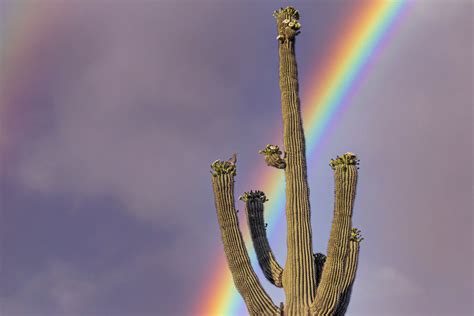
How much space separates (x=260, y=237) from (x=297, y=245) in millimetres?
1378

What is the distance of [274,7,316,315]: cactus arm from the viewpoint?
14.2 meters

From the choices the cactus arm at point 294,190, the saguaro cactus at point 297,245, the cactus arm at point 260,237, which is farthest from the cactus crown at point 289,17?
the cactus arm at point 260,237

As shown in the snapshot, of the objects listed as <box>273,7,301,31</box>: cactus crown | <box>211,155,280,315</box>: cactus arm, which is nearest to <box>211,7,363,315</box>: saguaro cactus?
<box>211,155,280,315</box>: cactus arm

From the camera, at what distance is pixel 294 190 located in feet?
48.9

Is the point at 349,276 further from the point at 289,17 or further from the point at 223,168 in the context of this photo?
the point at 289,17

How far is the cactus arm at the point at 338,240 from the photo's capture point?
13906 millimetres

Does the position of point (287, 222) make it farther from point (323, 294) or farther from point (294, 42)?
point (294, 42)

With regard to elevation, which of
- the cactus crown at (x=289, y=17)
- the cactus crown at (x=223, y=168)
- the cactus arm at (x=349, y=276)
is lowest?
the cactus arm at (x=349, y=276)

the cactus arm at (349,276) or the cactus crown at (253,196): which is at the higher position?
the cactus crown at (253,196)

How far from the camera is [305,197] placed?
14906 millimetres

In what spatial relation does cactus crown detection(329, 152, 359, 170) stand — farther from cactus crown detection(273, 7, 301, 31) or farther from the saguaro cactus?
cactus crown detection(273, 7, 301, 31)

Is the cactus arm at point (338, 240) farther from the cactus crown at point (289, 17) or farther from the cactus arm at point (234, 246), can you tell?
the cactus crown at point (289, 17)

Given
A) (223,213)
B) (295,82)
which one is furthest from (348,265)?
(295,82)

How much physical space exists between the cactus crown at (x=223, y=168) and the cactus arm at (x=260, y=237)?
1408 mm
